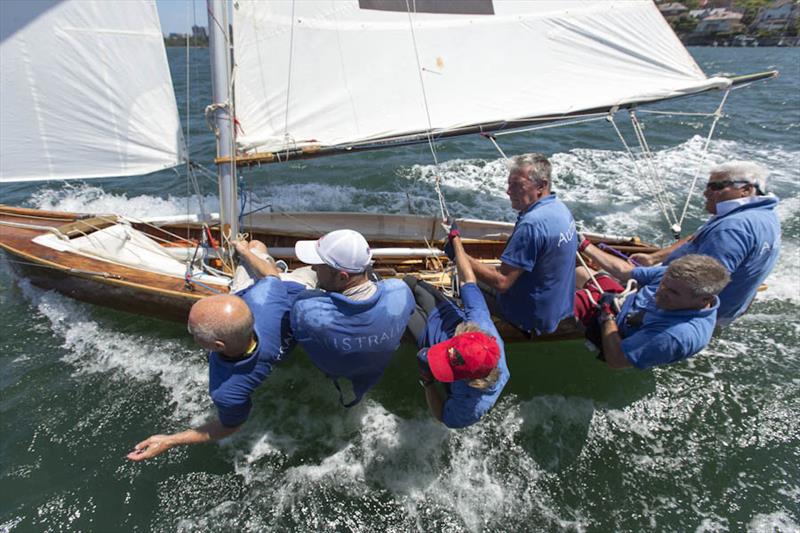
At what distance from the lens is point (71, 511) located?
8.58 feet

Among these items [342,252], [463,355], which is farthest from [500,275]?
[342,252]

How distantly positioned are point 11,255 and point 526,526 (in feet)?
16.5

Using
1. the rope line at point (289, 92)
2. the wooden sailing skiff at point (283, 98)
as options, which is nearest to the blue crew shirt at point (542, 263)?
the wooden sailing skiff at point (283, 98)

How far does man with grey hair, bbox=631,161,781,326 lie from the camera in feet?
7.95

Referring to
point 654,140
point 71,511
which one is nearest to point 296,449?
point 71,511

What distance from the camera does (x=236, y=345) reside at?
1.89 m

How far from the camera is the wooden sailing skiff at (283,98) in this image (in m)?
3.39

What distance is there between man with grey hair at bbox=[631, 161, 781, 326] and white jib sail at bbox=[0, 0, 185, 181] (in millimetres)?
4332

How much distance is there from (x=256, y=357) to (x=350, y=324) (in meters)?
0.51

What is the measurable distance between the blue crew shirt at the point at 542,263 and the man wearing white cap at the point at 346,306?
80 centimetres

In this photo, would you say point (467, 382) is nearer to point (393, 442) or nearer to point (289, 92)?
point (393, 442)

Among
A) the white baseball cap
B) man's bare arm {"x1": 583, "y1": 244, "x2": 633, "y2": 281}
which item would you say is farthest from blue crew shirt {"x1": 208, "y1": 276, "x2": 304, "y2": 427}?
man's bare arm {"x1": 583, "y1": 244, "x2": 633, "y2": 281}

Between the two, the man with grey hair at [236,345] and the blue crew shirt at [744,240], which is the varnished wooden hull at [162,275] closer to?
the blue crew shirt at [744,240]

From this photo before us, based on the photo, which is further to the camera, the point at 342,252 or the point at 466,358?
the point at 342,252
